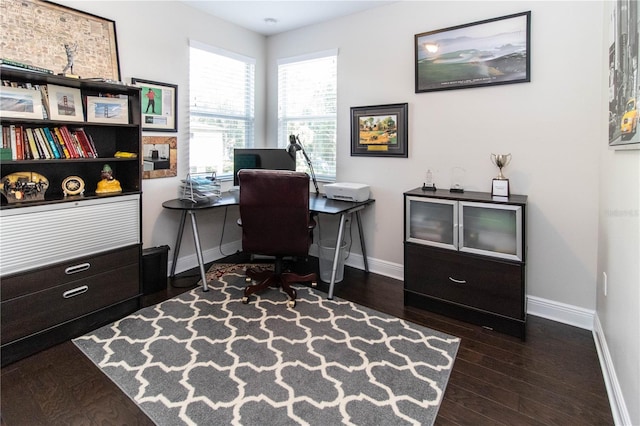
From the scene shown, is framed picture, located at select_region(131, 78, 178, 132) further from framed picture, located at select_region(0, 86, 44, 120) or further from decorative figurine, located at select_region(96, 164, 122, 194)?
framed picture, located at select_region(0, 86, 44, 120)

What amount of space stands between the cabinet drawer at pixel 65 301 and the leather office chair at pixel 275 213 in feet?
2.87

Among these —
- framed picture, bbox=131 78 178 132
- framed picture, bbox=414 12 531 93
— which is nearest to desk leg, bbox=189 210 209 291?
framed picture, bbox=131 78 178 132

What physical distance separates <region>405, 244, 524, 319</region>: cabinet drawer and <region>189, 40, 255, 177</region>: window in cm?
228

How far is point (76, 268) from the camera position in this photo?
2.23 meters

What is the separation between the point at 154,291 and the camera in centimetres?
296

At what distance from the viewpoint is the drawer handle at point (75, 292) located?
2183mm

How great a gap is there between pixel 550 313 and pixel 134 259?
10.2 ft

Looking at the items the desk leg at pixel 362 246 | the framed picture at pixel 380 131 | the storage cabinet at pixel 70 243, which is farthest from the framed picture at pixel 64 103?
the desk leg at pixel 362 246

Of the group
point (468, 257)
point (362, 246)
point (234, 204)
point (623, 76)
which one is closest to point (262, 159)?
point (234, 204)

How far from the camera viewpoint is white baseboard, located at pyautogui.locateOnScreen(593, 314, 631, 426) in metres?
1.48

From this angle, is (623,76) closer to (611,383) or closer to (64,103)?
(611,383)

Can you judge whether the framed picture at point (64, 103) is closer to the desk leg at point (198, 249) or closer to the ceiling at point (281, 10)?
the desk leg at point (198, 249)

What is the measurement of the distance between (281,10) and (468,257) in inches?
112

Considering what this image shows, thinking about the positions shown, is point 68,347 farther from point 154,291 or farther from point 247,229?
point 247,229
